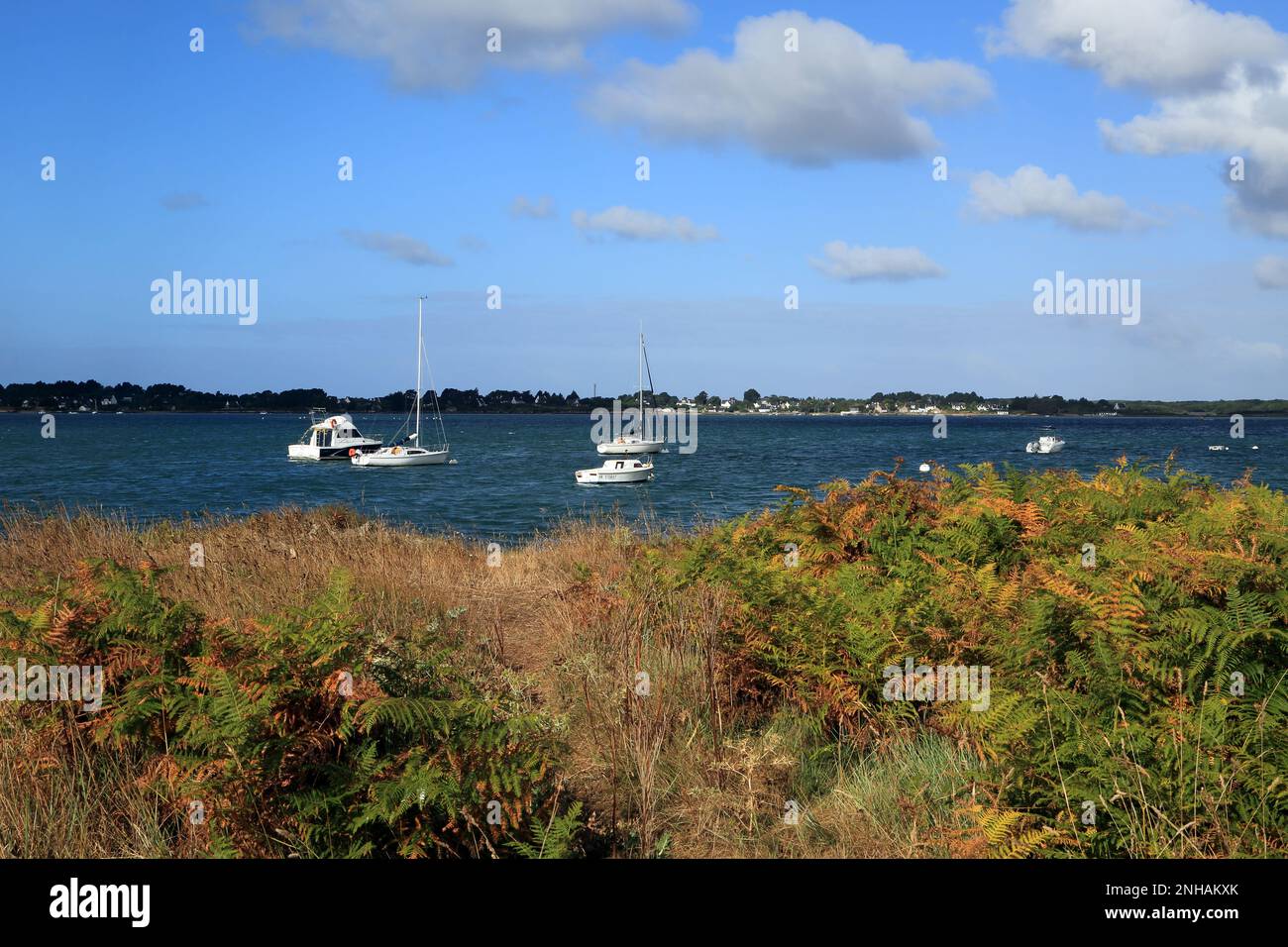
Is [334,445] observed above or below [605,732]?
above

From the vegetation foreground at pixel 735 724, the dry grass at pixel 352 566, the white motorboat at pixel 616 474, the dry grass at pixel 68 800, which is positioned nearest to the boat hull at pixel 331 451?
the white motorboat at pixel 616 474

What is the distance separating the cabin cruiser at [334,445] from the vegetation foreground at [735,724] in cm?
7295

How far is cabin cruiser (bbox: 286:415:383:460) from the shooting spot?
77.1 meters

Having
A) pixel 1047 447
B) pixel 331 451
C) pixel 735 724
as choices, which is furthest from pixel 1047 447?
pixel 735 724

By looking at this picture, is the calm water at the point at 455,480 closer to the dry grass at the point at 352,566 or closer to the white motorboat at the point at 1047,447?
the white motorboat at the point at 1047,447

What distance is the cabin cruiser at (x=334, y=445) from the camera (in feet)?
253

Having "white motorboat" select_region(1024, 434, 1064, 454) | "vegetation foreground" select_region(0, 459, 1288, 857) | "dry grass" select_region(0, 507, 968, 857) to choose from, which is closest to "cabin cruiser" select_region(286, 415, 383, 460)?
"white motorboat" select_region(1024, 434, 1064, 454)

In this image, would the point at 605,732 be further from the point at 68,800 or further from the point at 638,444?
the point at 638,444

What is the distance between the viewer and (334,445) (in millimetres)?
78062

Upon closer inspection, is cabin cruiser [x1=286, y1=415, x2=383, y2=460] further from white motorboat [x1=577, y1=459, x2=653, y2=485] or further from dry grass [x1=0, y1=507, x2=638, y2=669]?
dry grass [x1=0, y1=507, x2=638, y2=669]

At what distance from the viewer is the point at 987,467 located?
853 cm

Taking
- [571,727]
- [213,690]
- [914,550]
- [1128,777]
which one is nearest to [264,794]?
[213,690]

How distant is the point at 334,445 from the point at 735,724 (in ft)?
252
